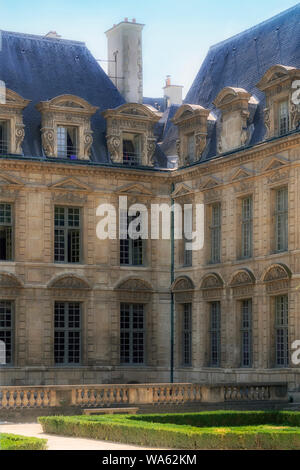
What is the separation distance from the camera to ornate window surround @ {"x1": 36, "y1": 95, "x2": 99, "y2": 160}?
37.5 meters

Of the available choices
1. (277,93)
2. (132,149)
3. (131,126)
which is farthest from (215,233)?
(277,93)

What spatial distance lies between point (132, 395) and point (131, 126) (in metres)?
12.3

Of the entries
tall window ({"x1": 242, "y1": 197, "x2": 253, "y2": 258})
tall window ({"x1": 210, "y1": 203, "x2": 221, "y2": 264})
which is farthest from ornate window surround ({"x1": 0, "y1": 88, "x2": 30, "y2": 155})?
tall window ({"x1": 242, "y1": 197, "x2": 253, "y2": 258})

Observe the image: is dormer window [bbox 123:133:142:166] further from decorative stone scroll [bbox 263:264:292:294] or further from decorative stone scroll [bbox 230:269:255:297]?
decorative stone scroll [bbox 263:264:292:294]

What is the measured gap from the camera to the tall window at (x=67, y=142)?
124 feet

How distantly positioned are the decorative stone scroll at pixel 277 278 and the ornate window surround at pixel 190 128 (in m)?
6.05

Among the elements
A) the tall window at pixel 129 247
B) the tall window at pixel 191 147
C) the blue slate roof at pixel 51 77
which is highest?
the blue slate roof at pixel 51 77

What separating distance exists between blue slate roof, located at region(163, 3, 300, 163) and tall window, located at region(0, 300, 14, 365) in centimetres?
823

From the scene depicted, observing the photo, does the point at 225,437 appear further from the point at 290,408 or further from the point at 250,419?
the point at 290,408

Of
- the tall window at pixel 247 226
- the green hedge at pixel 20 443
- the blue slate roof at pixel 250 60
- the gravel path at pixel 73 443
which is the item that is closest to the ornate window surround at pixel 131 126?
the blue slate roof at pixel 250 60

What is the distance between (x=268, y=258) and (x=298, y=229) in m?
1.71

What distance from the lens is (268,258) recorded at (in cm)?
3381

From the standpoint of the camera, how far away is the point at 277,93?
33875 millimetres

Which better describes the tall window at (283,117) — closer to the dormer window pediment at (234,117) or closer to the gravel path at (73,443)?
the dormer window pediment at (234,117)
